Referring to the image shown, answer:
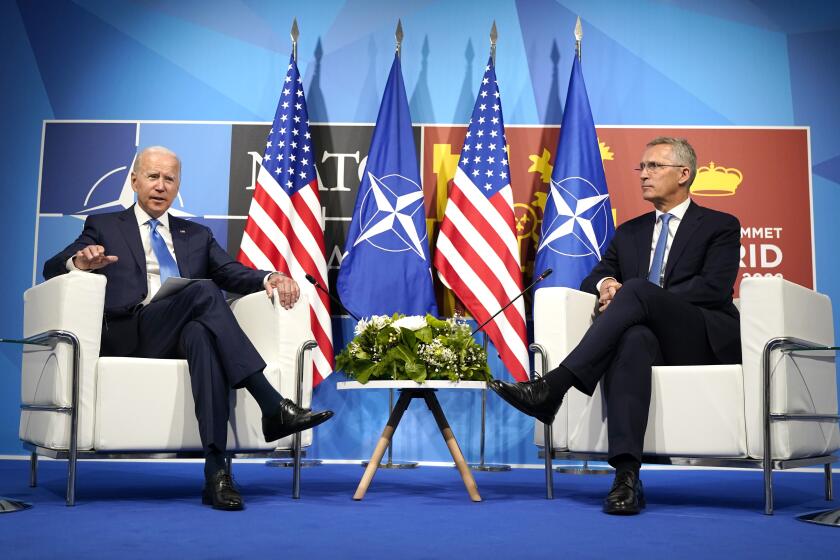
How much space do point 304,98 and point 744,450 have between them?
9.73 ft

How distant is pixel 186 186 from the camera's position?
15.9 ft

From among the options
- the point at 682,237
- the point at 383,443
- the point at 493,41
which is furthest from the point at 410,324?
the point at 493,41

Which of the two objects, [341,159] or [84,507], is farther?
[341,159]

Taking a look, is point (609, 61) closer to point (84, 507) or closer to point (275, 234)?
point (275, 234)

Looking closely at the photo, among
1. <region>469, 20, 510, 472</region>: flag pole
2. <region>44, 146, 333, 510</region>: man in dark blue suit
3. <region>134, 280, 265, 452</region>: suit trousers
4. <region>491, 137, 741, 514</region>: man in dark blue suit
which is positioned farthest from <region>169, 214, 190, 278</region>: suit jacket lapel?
<region>469, 20, 510, 472</region>: flag pole

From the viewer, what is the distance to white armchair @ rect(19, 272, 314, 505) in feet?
9.12

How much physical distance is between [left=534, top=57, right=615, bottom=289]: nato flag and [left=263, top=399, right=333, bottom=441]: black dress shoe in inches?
77.3

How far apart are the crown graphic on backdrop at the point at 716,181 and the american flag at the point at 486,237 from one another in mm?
1055

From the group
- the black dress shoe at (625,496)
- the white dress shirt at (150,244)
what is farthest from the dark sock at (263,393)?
the black dress shoe at (625,496)

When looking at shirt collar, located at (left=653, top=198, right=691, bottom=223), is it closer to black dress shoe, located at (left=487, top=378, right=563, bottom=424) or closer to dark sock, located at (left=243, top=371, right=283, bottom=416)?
black dress shoe, located at (left=487, top=378, right=563, bottom=424)

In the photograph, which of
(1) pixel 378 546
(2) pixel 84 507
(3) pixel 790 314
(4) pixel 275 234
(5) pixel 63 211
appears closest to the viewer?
(1) pixel 378 546

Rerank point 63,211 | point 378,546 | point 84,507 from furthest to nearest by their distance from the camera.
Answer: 1. point 63,211
2. point 84,507
3. point 378,546

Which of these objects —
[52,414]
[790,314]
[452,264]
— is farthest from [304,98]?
[790,314]

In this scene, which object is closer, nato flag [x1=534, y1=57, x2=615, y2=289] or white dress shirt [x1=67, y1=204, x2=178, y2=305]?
white dress shirt [x1=67, y1=204, x2=178, y2=305]
